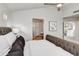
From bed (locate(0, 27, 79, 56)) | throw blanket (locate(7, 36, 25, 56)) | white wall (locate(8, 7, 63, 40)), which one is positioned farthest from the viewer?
white wall (locate(8, 7, 63, 40))

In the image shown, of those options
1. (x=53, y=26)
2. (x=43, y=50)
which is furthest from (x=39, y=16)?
(x=43, y=50)

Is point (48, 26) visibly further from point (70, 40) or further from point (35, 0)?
point (35, 0)

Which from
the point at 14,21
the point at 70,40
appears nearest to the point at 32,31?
the point at 14,21

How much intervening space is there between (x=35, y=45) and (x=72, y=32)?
681 mm

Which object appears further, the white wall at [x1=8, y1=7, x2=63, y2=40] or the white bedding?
the white wall at [x1=8, y1=7, x2=63, y2=40]

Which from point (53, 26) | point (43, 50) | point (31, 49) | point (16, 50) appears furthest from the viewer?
point (31, 49)

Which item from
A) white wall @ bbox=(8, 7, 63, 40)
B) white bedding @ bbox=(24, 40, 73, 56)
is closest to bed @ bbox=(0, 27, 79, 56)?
white bedding @ bbox=(24, 40, 73, 56)

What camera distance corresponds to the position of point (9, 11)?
103 cm

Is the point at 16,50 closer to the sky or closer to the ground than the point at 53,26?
closer to the ground

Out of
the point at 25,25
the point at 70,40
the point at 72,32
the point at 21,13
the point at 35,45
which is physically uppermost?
the point at 21,13

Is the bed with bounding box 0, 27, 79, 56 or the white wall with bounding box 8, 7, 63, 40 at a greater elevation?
the white wall with bounding box 8, 7, 63, 40

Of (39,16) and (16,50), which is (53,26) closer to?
(39,16)

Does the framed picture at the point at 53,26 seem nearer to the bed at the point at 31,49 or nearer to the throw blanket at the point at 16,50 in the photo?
the bed at the point at 31,49

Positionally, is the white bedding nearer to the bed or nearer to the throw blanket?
the bed
